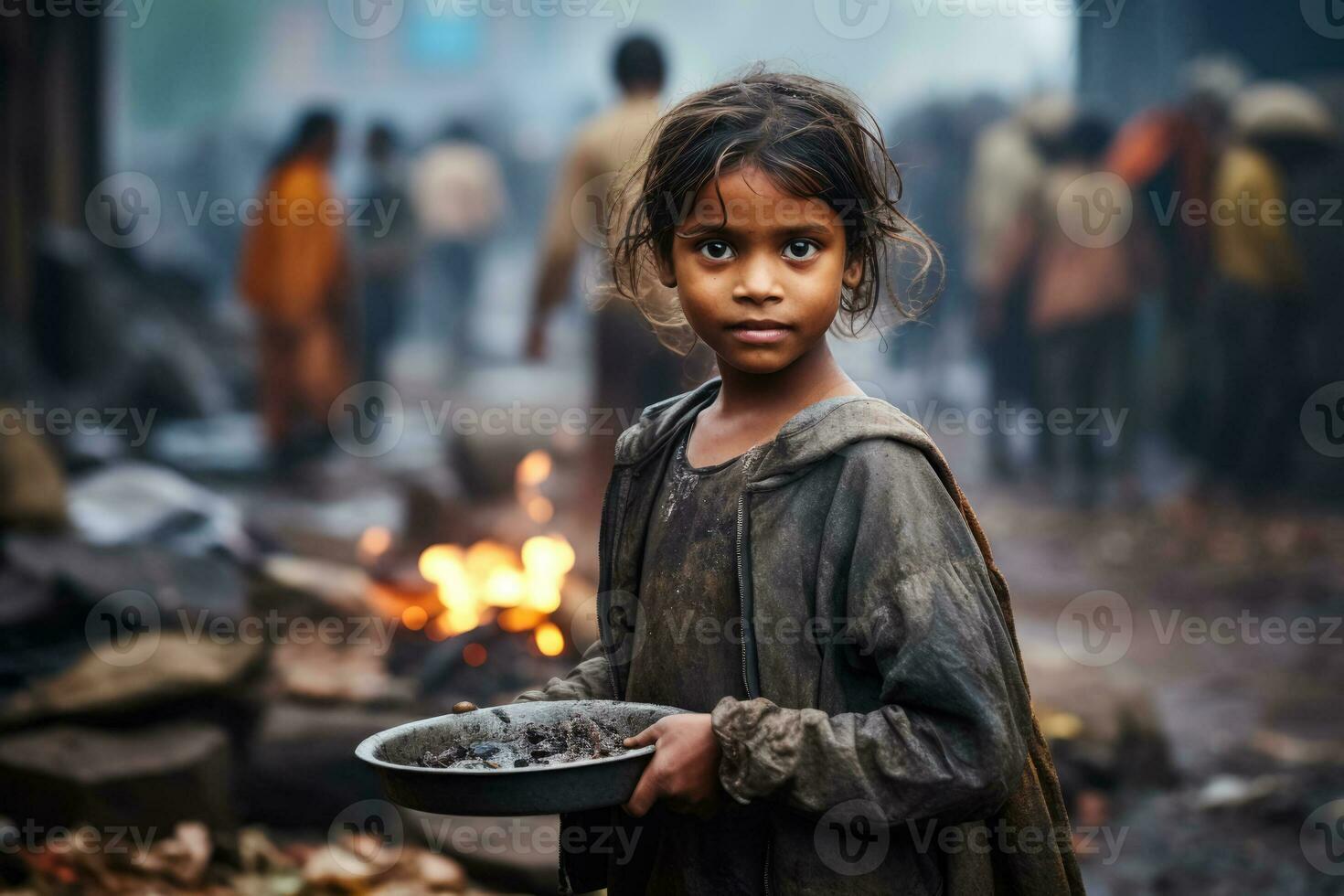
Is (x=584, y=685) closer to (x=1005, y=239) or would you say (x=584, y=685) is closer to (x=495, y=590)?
(x=495, y=590)

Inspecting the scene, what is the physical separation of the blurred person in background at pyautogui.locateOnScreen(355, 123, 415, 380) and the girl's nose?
7380 mm

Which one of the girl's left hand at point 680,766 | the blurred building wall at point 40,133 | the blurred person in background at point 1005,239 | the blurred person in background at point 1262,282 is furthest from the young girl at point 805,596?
the blurred person in background at point 1262,282

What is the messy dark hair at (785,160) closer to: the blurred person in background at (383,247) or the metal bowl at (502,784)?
the metal bowl at (502,784)

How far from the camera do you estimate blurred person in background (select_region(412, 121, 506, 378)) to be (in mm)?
8891

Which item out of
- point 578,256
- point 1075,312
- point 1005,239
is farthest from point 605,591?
point 1075,312

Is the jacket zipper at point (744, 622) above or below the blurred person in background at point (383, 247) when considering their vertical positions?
below

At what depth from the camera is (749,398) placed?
6.43 ft

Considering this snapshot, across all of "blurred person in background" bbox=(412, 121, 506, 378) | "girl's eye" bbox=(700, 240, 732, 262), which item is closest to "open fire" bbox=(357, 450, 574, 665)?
"blurred person in background" bbox=(412, 121, 506, 378)

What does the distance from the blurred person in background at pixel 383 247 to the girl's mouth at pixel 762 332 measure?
7357 mm

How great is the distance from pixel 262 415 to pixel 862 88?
502 centimetres

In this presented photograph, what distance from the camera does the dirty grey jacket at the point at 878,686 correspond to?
1.63m

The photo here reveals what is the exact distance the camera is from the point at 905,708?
5.45 feet


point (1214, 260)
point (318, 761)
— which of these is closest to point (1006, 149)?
point (1214, 260)

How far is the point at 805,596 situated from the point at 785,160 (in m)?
0.62
